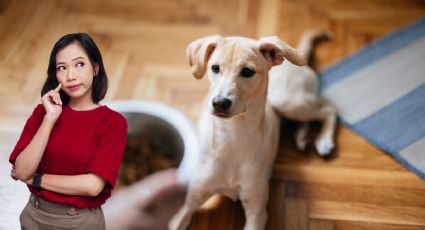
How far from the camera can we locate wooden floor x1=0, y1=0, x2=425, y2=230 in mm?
1302

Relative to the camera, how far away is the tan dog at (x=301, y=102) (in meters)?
1.89

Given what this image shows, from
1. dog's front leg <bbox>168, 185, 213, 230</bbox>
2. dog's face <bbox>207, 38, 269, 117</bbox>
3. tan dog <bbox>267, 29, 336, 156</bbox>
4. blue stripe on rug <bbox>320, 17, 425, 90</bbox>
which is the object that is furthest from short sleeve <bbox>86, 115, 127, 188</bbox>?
blue stripe on rug <bbox>320, 17, 425, 90</bbox>

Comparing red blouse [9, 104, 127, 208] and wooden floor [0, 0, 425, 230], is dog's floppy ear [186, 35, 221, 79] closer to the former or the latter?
wooden floor [0, 0, 425, 230]

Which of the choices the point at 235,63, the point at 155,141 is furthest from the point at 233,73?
the point at 155,141

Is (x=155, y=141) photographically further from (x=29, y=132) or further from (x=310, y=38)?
(x=310, y=38)

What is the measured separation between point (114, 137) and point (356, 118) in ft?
4.36

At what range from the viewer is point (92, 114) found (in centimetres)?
93

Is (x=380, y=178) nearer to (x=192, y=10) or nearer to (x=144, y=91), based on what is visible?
(x=144, y=91)

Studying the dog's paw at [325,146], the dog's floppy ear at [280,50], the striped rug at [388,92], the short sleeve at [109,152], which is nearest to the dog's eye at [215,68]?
the dog's floppy ear at [280,50]

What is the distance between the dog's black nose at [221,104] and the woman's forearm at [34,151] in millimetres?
468

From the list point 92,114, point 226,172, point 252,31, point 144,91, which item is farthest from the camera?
point 252,31

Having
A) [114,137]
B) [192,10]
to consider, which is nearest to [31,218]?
[114,137]

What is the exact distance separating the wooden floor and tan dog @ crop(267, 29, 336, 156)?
62mm

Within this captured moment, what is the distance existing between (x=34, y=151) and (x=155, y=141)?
63 centimetres
